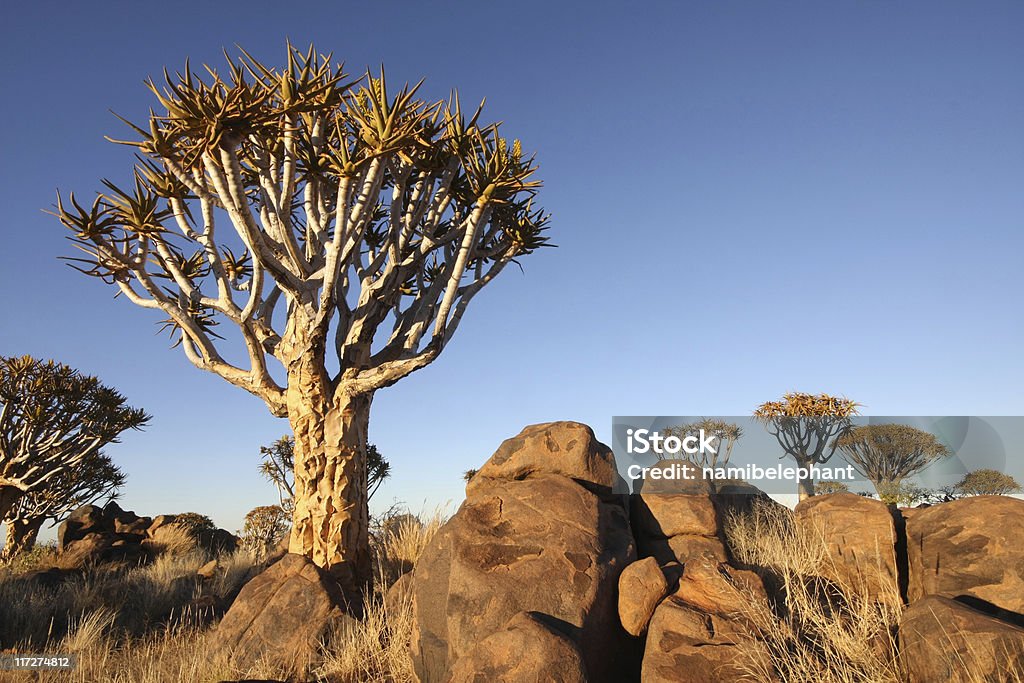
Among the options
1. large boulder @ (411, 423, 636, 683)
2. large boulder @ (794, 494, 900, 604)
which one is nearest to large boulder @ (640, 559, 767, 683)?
large boulder @ (411, 423, 636, 683)

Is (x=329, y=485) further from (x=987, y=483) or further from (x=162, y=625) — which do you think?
(x=987, y=483)

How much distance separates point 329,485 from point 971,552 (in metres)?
8.09

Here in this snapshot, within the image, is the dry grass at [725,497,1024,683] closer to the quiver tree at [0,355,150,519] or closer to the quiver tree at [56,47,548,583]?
the quiver tree at [56,47,548,583]

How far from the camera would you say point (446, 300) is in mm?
10375

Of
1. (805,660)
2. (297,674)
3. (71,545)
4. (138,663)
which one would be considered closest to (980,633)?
(805,660)

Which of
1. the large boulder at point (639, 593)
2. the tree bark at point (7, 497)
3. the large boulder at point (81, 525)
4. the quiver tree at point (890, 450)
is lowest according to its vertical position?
the large boulder at point (639, 593)

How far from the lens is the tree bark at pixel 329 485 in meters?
9.63

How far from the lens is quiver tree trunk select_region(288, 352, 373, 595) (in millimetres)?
9633

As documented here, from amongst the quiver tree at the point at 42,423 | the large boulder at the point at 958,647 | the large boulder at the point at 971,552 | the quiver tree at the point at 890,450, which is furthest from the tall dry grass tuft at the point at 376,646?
the quiver tree at the point at 890,450

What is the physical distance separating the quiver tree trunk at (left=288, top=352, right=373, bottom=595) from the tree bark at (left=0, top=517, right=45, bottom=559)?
1305 centimetres

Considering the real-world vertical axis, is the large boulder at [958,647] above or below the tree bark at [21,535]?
below

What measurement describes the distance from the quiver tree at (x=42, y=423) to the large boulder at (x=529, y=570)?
1549 centimetres

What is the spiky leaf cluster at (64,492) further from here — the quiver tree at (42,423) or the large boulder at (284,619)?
the large boulder at (284,619)

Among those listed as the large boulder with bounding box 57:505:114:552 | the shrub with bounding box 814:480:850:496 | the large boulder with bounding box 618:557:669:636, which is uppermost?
the shrub with bounding box 814:480:850:496
